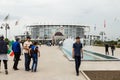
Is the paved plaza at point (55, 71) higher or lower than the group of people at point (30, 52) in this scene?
lower

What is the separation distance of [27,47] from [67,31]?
487ft

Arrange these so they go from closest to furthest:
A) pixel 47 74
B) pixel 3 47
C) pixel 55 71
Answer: pixel 47 74, pixel 3 47, pixel 55 71

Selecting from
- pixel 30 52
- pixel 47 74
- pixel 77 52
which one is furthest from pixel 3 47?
pixel 77 52

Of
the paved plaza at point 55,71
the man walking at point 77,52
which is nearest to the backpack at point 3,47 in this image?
the paved plaza at point 55,71

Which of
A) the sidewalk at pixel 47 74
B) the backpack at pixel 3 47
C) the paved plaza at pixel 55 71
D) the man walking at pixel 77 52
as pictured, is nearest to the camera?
the sidewalk at pixel 47 74

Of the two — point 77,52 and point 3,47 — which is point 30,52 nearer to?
point 3,47

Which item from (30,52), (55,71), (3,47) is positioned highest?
(3,47)

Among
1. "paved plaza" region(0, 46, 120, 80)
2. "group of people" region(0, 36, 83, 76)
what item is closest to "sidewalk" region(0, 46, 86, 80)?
"paved plaza" region(0, 46, 120, 80)

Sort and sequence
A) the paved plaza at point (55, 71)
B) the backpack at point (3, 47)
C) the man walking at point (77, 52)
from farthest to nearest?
1. the backpack at point (3, 47)
2. the man walking at point (77, 52)
3. the paved plaza at point (55, 71)

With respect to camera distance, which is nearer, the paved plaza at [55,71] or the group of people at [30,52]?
the paved plaza at [55,71]

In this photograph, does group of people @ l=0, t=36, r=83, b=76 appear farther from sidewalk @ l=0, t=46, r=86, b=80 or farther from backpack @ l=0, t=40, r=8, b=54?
sidewalk @ l=0, t=46, r=86, b=80

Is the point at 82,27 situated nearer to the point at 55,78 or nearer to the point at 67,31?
the point at 67,31

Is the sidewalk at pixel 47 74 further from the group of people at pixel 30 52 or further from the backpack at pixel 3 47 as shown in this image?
the backpack at pixel 3 47

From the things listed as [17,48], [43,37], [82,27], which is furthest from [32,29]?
[17,48]
